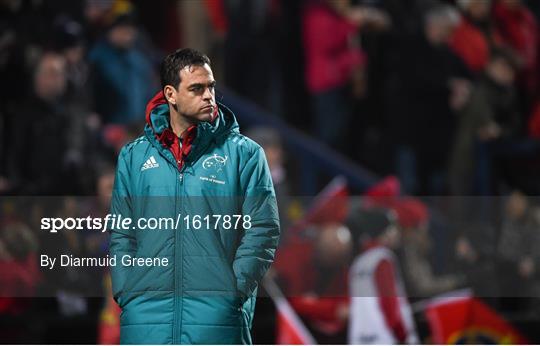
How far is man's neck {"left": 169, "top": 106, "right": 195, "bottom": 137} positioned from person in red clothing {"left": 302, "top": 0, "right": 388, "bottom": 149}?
489 centimetres

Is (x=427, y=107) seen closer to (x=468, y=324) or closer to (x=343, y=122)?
(x=343, y=122)

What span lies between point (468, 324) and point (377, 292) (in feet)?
2.52

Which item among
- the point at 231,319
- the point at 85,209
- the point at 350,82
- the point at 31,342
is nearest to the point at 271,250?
the point at 231,319

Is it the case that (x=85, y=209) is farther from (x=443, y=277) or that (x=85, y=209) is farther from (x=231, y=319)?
(x=231, y=319)

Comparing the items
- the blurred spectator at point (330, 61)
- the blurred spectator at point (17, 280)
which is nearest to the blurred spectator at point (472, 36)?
the blurred spectator at point (330, 61)

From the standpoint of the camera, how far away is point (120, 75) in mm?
9086

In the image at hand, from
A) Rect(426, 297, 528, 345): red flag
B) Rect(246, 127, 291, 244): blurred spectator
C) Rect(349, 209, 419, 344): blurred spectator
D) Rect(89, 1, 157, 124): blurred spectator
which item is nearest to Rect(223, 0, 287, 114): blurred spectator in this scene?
Rect(246, 127, 291, 244): blurred spectator

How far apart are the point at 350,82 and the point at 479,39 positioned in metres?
1.11

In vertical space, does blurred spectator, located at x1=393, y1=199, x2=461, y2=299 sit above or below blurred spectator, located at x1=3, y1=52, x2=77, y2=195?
below

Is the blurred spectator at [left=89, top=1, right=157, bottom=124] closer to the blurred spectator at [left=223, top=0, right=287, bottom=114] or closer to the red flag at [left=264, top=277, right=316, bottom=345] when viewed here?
the blurred spectator at [left=223, top=0, right=287, bottom=114]

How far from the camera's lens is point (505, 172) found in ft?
30.4

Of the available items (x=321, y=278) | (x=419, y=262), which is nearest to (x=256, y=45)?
(x=321, y=278)

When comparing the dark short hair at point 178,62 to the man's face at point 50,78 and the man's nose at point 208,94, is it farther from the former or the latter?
Result: the man's face at point 50,78

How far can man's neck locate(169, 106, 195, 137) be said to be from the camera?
4.33m
